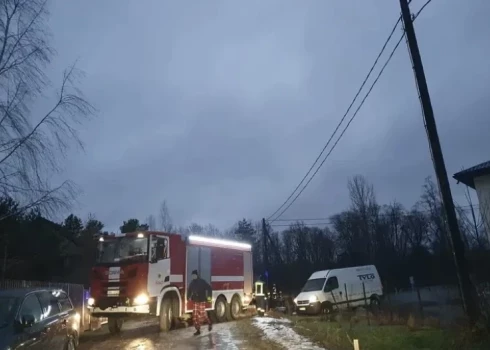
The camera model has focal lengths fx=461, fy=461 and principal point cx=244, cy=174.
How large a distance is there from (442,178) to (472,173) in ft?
43.1

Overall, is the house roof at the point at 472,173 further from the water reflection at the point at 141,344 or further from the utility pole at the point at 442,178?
the water reflection at the point at 141,344

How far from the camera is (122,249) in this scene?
15.7 metres

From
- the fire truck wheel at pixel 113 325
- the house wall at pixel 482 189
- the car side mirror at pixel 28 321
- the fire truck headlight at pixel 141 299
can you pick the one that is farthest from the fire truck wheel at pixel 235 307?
the car side mirror at pixel 28 321

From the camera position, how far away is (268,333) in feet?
46.4

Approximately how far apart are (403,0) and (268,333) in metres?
10.2

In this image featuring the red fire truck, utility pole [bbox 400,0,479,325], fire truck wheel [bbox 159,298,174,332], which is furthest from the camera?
fire truck wheel [bbox 159,298,174,332]

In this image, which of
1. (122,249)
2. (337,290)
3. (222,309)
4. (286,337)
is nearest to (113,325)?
(122,249)

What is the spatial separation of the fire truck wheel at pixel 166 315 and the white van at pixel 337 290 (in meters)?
11.2

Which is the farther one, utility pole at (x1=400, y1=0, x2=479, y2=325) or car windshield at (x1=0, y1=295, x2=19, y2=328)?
utility pole at (x1=400, y1=0, x2=479, y2=325)

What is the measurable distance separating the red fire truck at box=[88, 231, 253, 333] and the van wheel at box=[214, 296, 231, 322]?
1761 millimetres

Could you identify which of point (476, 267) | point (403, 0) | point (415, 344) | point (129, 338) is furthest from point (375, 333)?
point (476, 267)

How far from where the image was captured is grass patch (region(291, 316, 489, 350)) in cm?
931

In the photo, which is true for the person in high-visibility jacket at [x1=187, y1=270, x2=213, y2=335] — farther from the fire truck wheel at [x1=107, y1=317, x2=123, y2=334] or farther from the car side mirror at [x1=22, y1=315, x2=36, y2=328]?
the car side mirror at [x1=22, y1=315, x2=36, y2=328]

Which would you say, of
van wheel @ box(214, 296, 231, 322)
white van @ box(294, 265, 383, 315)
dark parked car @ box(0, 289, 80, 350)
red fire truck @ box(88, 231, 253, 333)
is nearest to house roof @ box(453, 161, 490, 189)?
white van @ box(294, 265, 383, 315)
